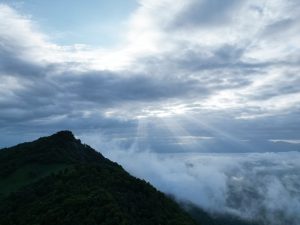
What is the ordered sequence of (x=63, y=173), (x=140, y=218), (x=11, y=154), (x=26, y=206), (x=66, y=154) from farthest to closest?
(x=11, y=154), (x=66, y=154), (x=63, y=173), (x=26, y=206), (x=140, y=218)

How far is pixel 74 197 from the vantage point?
284 ft

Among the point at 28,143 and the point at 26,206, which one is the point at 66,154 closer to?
the point at 28,143

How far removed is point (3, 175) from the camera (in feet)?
402

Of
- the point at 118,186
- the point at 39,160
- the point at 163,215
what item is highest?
the point at 39,160

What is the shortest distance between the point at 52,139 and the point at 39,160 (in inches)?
787

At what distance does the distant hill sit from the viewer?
78.5 metres

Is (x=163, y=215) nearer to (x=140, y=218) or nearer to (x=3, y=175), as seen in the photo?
(x=140, y=218)

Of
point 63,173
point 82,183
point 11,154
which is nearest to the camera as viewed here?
point 82,183

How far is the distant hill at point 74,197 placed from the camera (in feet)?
258

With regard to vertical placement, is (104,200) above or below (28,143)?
below

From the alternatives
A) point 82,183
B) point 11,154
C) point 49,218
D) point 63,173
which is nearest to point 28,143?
point 11,154

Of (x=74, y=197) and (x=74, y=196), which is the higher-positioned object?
(x=74, y=196)

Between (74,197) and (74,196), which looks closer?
(74,197)

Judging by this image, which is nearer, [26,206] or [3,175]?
[26,206]
